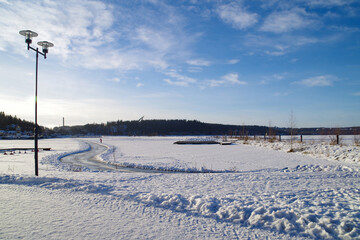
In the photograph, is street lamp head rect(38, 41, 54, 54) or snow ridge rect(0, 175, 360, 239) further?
street lamp head rect(38, 41, 54, 54)

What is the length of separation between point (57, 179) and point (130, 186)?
10.7 feet

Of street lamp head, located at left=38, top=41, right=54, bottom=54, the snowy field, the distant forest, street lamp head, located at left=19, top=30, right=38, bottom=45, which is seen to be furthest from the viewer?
the distant forest

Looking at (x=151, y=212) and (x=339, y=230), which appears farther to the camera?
(x=151, y=212)

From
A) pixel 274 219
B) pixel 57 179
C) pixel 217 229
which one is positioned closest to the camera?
pixel 217 229

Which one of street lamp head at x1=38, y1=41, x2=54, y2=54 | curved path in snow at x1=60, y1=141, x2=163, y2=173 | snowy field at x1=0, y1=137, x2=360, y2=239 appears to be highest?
street lamp head at x1=38, y1=41, x2=54, y2=54

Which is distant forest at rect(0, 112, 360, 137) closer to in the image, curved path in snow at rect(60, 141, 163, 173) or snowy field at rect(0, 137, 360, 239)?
curved path in snow at rect(60, 141, 163, 173)

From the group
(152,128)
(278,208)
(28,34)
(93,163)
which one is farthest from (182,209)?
(152,128)

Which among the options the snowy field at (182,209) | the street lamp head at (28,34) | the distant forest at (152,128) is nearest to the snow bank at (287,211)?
the snowy field at (182,209)

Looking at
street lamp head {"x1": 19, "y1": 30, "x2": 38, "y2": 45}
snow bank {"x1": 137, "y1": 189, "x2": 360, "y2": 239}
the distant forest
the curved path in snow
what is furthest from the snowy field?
the distant forest

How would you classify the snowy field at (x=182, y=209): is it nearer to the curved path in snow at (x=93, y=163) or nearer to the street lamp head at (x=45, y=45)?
the street lamp head at (x=45, y=45)

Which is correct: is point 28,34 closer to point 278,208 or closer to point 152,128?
point 278,208

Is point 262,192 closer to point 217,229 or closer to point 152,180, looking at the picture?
point 217,229

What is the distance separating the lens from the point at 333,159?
609 inches

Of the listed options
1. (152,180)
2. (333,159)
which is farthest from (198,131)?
(152,180)
